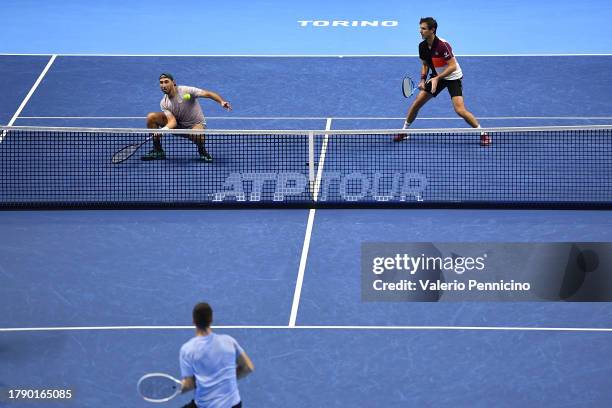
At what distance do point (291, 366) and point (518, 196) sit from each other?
527cm

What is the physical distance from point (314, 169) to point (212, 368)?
7712 millimetres

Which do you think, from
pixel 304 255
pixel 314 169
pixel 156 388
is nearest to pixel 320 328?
pixel 304 255

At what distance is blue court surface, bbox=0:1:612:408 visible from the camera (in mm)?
11398

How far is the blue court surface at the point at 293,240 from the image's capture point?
449 inches

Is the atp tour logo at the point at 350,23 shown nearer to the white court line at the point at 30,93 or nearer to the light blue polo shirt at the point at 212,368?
the white court line at the point at 30,93

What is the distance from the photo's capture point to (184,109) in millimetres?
17141

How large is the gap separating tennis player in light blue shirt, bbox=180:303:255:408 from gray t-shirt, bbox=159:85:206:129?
8418 millimetres

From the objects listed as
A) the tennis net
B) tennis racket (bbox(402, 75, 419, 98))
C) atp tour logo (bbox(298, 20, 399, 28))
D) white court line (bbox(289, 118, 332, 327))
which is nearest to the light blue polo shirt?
white court line (bbox(289, 118, 332, 327))

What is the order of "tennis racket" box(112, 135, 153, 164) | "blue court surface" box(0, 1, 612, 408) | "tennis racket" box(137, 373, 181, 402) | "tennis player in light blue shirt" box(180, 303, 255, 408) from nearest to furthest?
1. "tennis racket" box(137, 373, 181, 402)
2. "tennis player in light blue shirt" box(180, 303, 255, 408)
3. "blue court surface" box(0, 1, 612, 408)
4. "tennis racket" box(112, 135, 153, 164)

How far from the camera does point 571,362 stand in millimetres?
11570

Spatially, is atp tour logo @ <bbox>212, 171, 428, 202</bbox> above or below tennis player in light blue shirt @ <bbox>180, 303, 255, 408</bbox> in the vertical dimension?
above

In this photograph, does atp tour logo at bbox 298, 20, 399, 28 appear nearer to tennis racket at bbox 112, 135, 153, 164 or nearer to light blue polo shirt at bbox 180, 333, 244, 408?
tennis racket at bbox 112, 135, 153, 164

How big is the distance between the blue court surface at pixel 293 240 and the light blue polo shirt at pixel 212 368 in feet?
6.41

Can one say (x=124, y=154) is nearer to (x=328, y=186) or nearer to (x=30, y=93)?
(x=328, y=186)
